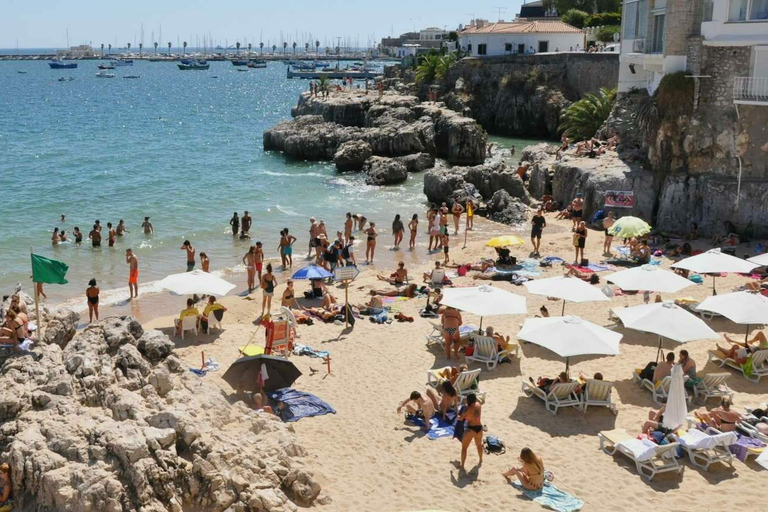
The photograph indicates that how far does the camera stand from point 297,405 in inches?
463

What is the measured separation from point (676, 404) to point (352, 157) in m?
31.6

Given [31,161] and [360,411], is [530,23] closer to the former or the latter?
[31,161]

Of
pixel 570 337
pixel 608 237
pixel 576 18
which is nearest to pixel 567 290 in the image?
pixel 570 337

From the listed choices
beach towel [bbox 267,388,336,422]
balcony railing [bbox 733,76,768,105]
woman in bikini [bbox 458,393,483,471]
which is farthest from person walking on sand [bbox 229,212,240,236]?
woman in bikini [bbox 458,393,483,471]

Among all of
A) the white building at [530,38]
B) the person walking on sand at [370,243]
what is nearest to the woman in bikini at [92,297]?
the person walking on sand at [370,243]

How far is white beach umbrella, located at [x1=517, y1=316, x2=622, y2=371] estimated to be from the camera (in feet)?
38.6

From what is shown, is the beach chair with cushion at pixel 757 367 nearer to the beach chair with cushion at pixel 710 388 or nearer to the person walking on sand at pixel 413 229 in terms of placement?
the beach chair with cushion at pixel 710 388

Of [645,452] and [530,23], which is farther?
[530,23]

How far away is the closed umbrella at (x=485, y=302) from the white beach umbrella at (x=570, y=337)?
1.12 m

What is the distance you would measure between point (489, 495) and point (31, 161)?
42435 mm

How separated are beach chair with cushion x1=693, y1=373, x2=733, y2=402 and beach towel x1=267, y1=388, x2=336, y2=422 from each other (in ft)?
19.3

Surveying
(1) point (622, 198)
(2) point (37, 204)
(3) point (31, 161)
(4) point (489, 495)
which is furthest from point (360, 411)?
(3) point (31, 161)

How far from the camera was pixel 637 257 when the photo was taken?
2027 centimetres

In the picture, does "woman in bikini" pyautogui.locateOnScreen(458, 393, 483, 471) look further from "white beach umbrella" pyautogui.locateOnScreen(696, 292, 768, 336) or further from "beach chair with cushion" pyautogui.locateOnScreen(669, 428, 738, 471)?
"white beach umbrella" pyautogui.locateOnScreen(696, 292, 768, 336)
